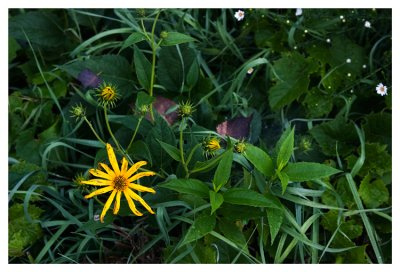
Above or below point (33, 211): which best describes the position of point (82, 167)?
above

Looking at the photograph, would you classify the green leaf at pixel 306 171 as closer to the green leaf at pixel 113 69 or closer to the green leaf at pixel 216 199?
the green leaf at pixel 216 199

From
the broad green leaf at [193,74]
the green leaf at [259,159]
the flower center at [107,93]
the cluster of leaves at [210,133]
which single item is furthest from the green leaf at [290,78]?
the flower center at [107,93]

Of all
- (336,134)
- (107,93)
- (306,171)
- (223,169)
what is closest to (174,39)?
(107,93)

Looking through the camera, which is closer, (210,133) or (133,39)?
(133,39)

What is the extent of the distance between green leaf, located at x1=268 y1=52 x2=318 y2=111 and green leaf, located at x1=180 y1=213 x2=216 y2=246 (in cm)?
43

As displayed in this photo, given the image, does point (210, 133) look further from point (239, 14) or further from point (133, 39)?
point (239, 14)

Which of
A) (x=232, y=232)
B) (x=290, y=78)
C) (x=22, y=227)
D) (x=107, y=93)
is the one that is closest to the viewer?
(x=107, y=93)

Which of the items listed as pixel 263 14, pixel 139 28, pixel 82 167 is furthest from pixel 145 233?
pixel 263 14

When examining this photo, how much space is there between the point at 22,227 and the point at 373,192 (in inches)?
35.0

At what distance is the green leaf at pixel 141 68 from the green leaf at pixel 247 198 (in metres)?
0.32

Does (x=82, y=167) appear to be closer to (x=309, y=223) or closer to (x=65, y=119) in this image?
(x=65, y=119)

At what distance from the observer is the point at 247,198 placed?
1124mm

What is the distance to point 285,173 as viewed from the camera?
3.76 ft

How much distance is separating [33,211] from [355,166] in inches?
32.3
